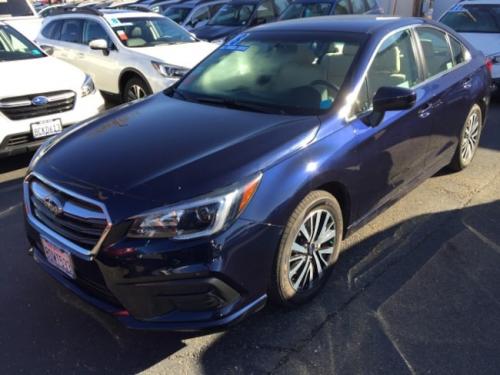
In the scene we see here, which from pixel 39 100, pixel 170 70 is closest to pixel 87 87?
pixel 39 100

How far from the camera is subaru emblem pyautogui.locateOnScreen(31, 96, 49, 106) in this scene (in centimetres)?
521

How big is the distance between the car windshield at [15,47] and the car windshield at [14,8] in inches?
202

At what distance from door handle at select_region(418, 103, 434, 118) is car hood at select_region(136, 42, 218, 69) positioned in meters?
3.76

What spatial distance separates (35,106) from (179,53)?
2657 millimetres

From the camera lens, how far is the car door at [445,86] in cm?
404

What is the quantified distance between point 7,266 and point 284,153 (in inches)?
85.7

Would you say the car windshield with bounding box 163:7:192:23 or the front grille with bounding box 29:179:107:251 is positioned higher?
the front grille with bounding box 29:179:107:251

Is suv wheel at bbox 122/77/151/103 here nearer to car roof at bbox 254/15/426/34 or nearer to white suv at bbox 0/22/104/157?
white suv at bbox 0/22/104/157

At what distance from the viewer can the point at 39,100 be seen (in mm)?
5250

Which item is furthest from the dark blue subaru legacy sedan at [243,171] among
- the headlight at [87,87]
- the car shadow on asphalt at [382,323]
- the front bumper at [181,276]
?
the headlight at [87,87]

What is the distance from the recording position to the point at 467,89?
4.54m

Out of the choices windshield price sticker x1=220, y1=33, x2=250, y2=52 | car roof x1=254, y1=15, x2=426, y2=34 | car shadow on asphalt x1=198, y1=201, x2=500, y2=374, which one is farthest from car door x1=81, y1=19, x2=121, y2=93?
car shadow on asphalt x1=198, y1=201, x2=500, y2=374

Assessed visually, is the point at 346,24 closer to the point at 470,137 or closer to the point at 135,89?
the point at 470,137

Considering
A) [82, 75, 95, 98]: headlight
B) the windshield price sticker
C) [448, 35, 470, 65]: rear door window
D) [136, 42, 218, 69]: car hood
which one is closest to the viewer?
the windshield price sticker
